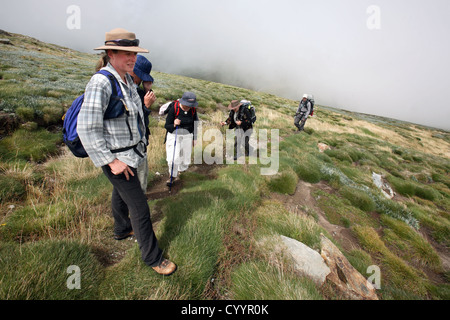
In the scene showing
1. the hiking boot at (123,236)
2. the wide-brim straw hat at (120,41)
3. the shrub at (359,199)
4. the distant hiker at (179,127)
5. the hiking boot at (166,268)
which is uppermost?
the wide-brim straw hat at (120,41)

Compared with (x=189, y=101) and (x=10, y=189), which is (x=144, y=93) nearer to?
(x=189, y=101)

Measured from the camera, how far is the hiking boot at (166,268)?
258 cm

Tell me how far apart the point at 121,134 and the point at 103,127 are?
218 mm

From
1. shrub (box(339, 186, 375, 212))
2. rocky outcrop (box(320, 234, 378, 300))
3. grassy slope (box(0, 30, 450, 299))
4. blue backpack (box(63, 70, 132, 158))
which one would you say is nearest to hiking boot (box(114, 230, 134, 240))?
grassy slope (box(0, 30, 450, 299))

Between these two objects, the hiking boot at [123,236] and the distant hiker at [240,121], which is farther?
the distant hiker at [240,121]

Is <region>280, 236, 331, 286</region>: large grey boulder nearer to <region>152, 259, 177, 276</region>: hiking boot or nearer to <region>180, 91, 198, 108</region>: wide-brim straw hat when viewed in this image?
<region>152, 259, 177, 276</region>: hiking boot

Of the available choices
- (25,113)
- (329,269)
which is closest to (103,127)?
(329,269)

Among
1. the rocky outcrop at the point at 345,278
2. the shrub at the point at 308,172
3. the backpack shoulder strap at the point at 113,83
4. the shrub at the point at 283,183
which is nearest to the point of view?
the backpack shoulder strap at the point at 113,83

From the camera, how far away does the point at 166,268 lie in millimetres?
2623

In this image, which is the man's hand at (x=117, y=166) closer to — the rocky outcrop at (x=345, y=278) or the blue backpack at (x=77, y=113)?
the blue backpack at (x=77, y=113)

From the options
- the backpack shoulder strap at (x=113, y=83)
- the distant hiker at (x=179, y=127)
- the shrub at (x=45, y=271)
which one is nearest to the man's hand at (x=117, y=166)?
the backpack shoulder strap at (x=113, y=83)

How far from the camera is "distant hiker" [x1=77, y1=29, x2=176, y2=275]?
6.89 feet

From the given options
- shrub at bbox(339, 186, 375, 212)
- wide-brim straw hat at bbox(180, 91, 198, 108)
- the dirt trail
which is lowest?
the dirt trail

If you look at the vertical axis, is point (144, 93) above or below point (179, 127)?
above
